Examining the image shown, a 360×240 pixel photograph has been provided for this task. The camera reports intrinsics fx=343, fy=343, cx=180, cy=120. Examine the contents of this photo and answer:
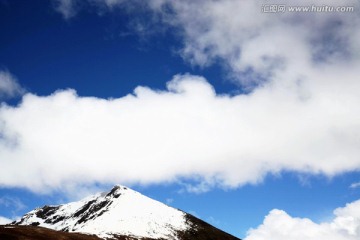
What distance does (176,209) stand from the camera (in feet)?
512

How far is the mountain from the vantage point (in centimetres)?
11275

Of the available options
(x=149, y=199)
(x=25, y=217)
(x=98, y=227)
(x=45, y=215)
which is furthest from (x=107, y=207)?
(x=25, y=217)

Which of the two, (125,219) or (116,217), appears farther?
(116,217)

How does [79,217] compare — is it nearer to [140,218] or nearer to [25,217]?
[140,218]

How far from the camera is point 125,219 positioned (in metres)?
125

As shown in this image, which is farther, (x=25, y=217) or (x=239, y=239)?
(x=25, y=217)

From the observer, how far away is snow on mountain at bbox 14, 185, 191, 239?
11375 centimetres

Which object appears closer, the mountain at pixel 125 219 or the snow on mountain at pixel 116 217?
the mountain at pixel 125 219

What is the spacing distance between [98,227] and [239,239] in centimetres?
5827

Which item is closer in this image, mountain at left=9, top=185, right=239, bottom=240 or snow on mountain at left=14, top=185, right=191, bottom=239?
mountain at left=9, top=185, right=239, bottom=240

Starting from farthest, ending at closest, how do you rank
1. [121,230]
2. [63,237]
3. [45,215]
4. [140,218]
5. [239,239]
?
[45,215]
[239,239]
[140,218]
[121,230]
[63,237]

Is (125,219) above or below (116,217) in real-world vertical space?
below

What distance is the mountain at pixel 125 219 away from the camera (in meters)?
113

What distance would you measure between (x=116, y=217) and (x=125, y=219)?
4.49 m
